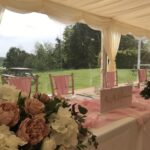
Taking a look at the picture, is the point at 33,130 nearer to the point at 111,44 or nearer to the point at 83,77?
the point at 83,77

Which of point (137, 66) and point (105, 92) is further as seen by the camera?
point (137, 66)

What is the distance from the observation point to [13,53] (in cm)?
331

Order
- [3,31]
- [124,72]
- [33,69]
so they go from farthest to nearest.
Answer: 1. [124,72]
2. [33,69]
3. [3,31]

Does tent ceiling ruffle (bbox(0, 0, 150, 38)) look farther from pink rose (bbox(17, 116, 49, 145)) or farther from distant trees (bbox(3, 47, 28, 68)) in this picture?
pink rose (bbox(17, 116, 49, 145))

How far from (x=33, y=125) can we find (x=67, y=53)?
3385 millimetres

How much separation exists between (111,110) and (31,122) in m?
0.98

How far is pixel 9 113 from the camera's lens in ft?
2.38

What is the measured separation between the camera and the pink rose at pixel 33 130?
0.72 metres

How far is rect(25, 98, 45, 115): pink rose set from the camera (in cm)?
77

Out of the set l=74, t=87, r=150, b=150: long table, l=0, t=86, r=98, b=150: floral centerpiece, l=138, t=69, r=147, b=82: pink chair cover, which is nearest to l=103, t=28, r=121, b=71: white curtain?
l=138, t=69, r=147, b=82: pink chair cover

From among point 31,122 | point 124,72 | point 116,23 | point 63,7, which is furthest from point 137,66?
point 31,122

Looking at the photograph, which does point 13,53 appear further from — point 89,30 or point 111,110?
point 111,110

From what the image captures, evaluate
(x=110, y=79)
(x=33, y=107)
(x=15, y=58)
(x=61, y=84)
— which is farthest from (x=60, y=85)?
(x=33, y=107)

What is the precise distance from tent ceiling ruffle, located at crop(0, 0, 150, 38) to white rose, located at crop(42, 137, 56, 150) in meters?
2.40
